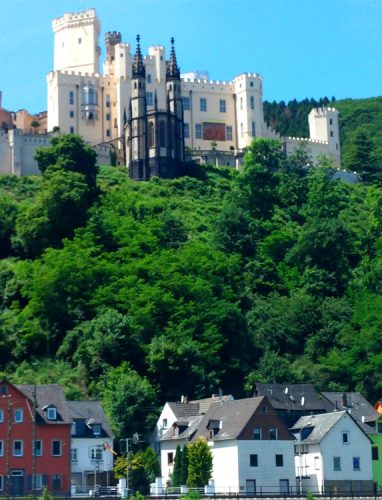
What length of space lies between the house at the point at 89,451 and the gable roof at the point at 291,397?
12.2 m

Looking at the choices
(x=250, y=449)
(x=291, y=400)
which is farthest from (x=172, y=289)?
(x=250, y=449)

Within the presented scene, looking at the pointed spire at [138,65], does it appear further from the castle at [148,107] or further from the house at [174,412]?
the house at [174,412]

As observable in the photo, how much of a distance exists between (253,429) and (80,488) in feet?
36.0

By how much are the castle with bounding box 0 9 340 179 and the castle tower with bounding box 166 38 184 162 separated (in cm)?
11

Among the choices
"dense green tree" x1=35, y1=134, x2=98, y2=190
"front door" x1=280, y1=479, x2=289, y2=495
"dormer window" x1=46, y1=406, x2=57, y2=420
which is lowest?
"front door" x1=280, y1=479, x2=289, y2=495

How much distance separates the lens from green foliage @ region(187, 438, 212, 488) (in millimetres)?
76000

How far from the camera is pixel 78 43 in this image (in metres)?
163

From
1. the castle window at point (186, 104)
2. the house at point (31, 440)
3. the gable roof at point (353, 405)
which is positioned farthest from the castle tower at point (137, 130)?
the house at point (31, 440)

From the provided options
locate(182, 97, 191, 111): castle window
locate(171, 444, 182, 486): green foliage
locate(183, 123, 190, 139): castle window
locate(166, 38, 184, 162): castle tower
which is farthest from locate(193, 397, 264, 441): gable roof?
locate(182, 97, 191, 111): castle window

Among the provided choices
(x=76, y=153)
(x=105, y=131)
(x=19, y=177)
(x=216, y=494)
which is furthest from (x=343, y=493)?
(x=105, y=131)

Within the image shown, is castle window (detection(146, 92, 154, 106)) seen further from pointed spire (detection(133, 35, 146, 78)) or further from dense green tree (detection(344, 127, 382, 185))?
dense green tree (detection(344, 127, 382, 185))

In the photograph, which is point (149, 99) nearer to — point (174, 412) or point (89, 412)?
point (174, 412)

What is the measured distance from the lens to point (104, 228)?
114000 millimetres

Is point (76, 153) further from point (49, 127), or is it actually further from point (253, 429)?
point (253, 429)
